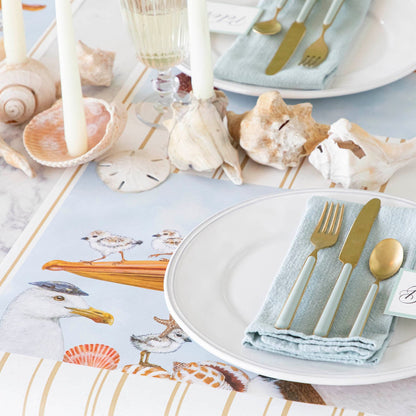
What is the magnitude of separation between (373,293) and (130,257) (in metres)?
0.31

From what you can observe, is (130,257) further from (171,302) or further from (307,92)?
(307,92)

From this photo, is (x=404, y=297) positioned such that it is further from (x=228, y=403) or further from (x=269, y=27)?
(x=269, y=27)

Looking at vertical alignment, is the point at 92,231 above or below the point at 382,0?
below

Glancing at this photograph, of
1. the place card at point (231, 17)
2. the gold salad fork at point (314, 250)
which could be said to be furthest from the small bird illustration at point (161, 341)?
the place card at point (231, 17)

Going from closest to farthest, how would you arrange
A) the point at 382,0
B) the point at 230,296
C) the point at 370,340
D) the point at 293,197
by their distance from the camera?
the point at 370,340 → the point at 230,296 → the point at 293,197 → the point at 382,0

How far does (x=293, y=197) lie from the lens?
97cm

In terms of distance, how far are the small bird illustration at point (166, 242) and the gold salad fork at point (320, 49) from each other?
412 millimetres

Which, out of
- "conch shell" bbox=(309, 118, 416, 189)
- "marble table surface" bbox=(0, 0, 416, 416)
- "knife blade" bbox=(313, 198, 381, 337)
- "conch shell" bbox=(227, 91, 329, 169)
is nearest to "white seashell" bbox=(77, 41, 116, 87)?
"marble table surface" bbox=(0, 0, 416, 416)

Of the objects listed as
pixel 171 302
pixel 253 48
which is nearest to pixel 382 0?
pixel 253 48

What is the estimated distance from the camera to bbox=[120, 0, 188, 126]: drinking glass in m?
1.10

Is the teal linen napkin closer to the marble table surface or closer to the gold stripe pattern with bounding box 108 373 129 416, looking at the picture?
the gold stripe pattern with bounding box 108 373 129 416

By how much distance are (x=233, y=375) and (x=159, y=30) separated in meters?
0.55

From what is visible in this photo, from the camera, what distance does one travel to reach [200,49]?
1.04 metres

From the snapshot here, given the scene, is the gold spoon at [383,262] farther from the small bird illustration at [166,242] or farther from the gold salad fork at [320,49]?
the gold salad fork at [320,49]
